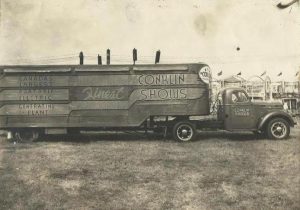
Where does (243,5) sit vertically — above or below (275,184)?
above

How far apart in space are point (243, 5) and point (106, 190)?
6.12 metres

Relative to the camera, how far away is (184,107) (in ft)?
52.6

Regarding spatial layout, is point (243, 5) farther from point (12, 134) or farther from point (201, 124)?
point (12, 134)

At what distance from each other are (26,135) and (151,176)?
7328mm

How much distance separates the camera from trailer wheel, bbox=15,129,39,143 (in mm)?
16312

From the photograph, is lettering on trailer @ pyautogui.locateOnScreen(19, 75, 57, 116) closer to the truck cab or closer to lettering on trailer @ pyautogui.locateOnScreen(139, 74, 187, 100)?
lettering on trailer @ pyautogui.locateOnScreen(139, 74, 187, 100)

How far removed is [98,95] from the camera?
52.1ft

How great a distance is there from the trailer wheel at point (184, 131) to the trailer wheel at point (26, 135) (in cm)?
471

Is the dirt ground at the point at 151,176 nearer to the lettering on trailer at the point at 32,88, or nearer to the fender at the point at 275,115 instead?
the fender at the point at 275,115

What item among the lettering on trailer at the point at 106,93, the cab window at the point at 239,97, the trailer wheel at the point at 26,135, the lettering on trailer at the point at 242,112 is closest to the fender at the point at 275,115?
the lettering on trailer at the point at 242,112

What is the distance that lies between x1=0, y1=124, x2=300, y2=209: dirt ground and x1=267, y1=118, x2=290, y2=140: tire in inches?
38.7

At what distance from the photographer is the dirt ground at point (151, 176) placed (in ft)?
29.3

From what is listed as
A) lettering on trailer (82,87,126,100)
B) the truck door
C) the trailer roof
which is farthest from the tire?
lettering on trailer (82,87,126,100)

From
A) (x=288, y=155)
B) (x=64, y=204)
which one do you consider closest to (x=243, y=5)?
(x=288, y=155)
